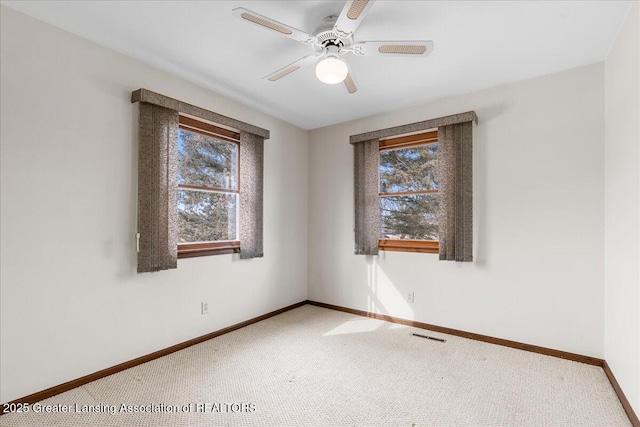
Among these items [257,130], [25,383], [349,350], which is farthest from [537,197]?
[25,383]

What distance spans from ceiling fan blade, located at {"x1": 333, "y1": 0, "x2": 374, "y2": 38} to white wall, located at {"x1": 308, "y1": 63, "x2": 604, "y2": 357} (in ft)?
6.24

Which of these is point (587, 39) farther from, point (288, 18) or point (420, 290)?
point (420, 290)

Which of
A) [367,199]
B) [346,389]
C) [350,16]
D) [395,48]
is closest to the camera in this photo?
[350,16]

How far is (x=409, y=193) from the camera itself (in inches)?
145

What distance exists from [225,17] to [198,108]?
3.56ft

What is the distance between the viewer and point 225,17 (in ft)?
6.90

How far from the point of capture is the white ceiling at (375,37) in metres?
2.00

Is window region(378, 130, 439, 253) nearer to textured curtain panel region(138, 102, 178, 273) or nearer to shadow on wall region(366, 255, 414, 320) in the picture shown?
shadow on wall region(366, 255, 414, 320)

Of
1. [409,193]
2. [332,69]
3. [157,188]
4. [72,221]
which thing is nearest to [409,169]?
[409,193]

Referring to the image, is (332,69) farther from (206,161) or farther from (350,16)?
(206,161)

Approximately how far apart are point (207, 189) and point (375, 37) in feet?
6.86

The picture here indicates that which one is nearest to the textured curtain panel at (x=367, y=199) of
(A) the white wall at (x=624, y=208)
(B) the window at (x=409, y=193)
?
(B) the window at (x=409, y=193)

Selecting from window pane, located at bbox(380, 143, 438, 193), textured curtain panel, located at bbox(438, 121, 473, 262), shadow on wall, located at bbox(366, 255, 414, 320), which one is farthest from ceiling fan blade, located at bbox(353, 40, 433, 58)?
shadow on wall, located at bbox(366, 255, 414, 320)

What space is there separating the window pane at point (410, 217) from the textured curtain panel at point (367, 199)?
124 millimetres
